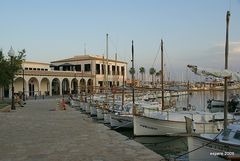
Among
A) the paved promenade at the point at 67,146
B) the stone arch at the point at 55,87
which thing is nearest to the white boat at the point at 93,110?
the paved promenade at the point at 67,146

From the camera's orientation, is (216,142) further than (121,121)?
No

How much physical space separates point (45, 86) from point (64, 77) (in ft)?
16.4

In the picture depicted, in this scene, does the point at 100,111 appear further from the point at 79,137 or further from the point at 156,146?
the point at 79,137

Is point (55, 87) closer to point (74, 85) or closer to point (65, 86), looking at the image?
point (65, 86)

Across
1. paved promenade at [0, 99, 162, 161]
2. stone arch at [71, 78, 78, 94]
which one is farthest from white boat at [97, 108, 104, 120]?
stone arch at [71, 78, 78, 94]

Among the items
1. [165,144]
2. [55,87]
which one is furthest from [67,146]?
[55,87]

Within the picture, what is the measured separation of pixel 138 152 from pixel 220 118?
11.8m

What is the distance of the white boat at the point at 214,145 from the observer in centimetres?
1212

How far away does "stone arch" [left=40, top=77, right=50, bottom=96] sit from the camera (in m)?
76.5

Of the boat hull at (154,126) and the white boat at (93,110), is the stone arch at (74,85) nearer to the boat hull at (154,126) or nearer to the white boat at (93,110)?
the white boat at (93,110)

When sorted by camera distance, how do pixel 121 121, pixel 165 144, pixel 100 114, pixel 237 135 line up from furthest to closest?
pixel 100 114, pixel 121 121, pixel 165 144, pixel 237 135

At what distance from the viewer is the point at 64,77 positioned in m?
77.6

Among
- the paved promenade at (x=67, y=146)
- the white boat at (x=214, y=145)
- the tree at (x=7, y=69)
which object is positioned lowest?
the paved promenade at (x=67, y=146)

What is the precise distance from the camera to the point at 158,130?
78.6ft
